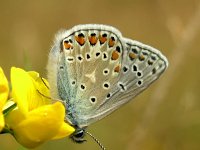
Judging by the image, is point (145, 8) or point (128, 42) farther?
point (145, 8)

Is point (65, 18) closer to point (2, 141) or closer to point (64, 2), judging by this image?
point (64, 2)

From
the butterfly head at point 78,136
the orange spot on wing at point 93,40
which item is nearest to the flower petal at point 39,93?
the butterfly head at point 78,136

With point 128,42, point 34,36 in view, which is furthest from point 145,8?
point 128,42

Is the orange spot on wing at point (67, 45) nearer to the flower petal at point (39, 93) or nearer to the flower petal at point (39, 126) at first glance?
the flower petal at point (39, 93)

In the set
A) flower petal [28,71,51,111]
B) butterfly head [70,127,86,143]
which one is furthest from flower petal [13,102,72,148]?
butterfly head [70,127,86,143]

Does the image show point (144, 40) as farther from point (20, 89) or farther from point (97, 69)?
point (20, 89)
